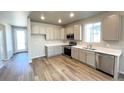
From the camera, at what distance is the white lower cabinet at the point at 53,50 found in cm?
532

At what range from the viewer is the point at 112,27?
117 inches

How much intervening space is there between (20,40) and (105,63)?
7.31 m

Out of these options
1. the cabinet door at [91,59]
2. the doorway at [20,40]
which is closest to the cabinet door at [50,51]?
the cabinet door at [91,59]

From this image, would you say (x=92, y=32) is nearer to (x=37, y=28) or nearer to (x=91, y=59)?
(x=91, y=59)

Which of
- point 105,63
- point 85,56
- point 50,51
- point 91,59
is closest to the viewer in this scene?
point 105,63

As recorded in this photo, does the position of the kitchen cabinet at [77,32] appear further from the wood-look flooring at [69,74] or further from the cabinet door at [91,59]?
the wood-look flooring at [69,74]

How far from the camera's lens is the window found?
396cm

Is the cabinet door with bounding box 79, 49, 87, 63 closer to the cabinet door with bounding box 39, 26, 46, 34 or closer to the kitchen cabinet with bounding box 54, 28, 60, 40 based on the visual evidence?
the kitchen cabinet with bounding box 54, 28, 60, 40

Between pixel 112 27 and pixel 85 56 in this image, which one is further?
pixel 85 56

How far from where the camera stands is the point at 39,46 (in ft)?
18.0

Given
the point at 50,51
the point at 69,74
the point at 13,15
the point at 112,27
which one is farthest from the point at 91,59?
the point at 13,15
